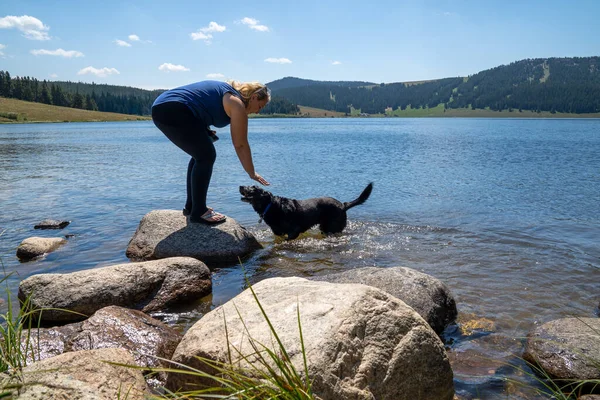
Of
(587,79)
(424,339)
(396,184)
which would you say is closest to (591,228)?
(396,184)

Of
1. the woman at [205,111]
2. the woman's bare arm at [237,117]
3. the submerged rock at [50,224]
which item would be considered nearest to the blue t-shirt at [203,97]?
the woman at [205,111]

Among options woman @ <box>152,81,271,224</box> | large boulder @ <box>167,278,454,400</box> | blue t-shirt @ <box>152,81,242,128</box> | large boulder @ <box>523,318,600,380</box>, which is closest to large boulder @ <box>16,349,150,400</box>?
large boulder @ <box>167,278,454,400</box>

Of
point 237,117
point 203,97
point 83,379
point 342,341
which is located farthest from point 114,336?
point 203,97

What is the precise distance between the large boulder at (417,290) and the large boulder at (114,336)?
222 cm

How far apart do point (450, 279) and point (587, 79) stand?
784 ft

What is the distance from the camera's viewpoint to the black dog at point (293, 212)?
8500mm

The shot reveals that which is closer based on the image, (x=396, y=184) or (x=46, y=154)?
(x=396, y=184)

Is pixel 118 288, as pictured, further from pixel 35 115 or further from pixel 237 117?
pixel 35 115

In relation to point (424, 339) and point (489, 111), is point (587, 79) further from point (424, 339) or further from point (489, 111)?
point (424, 339)

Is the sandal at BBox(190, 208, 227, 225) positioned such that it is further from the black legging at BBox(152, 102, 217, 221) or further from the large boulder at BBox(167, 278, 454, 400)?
the large boulder at BBox(167, 278, 454, 400)

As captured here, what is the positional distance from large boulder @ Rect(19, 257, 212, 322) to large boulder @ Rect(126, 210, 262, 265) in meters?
1.41

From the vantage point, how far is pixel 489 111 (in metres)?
174

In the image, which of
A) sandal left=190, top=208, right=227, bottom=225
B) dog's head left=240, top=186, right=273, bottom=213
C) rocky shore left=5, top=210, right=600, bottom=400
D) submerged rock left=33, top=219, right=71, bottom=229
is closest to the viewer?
rocky shore left=5, top=210, right=600, bottom=400

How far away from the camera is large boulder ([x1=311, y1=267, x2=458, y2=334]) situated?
16.3ft
